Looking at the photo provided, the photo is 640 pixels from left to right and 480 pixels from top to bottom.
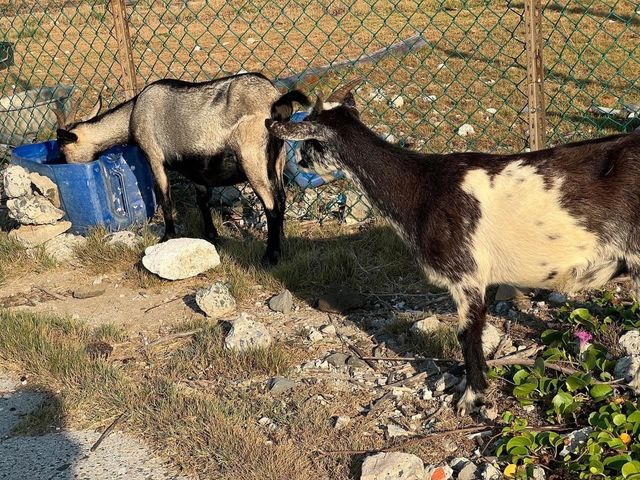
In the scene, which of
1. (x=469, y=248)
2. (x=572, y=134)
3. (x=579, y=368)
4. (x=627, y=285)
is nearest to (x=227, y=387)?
(x=469, y=248)

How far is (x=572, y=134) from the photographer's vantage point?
712 cm

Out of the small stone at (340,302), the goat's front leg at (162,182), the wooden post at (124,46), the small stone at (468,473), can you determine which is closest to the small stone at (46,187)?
the goat's front leg at (162,182)

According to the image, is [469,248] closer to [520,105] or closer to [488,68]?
[520,105]

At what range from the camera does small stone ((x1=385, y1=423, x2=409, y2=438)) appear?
151 inches

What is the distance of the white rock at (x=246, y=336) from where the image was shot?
15.2 ft

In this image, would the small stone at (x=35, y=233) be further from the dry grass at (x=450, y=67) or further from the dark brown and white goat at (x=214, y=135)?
the dry grass at (x=450, y=67)

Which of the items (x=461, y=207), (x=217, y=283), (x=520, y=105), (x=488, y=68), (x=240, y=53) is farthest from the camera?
(x=240, y=53)

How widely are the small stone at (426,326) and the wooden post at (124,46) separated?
345 cm

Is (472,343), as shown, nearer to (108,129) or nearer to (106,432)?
(106,432)

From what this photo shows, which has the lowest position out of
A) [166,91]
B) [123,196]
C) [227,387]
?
[227,387]

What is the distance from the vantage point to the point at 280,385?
4.30 meters

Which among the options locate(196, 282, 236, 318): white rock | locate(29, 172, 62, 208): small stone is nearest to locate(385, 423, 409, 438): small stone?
locate(196, 282, 236, 318): white rock

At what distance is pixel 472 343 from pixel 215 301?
5.78 feet

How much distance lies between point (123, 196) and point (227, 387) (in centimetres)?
275
